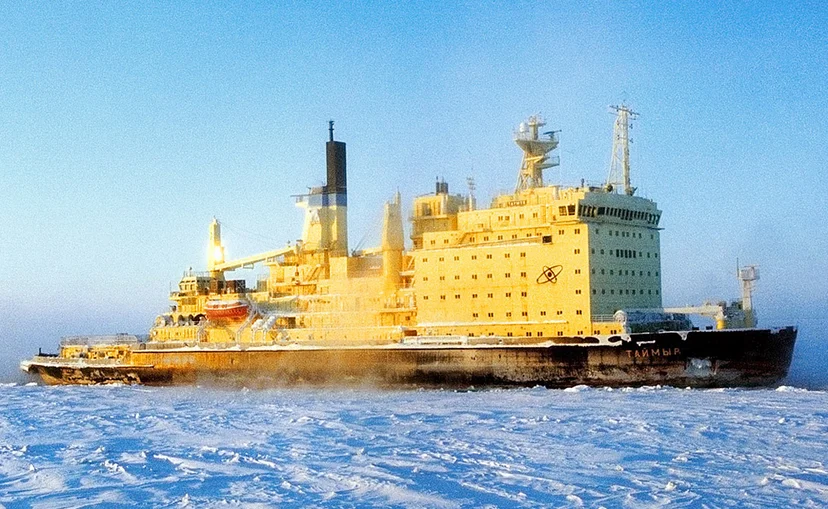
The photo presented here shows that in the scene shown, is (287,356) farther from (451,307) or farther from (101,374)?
(101,374)

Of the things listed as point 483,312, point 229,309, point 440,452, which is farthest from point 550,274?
point 229,309

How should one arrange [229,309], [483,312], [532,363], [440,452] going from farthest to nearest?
1. [229,309]
2. [483,312]
3. [532,363]
4. [440,452]

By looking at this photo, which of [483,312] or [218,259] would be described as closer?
[483,312]

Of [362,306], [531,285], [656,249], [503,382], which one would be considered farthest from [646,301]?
[362,306]

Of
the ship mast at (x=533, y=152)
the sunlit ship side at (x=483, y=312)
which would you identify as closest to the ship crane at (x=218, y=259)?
the sunlit ship side at (x=483, y=312)

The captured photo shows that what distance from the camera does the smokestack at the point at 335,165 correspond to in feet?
121

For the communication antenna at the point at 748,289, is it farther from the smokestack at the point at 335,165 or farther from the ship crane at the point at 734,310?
the smokestack at the point at 335,165

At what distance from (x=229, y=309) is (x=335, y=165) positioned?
776cm

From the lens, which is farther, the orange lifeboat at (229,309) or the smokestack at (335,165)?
the smokestack at (335,165)

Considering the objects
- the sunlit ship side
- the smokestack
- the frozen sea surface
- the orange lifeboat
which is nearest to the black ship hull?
the sunlit ship side

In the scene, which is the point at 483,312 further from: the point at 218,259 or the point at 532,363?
the point at 218,259

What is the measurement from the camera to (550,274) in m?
27.4

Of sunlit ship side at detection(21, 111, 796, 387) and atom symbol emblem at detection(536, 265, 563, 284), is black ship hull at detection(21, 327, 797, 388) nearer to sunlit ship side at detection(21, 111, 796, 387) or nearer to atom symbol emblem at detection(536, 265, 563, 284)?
sunlit ship side at detection(21, 111, 796, 387)

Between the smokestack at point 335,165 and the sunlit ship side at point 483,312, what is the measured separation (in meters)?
0.73
